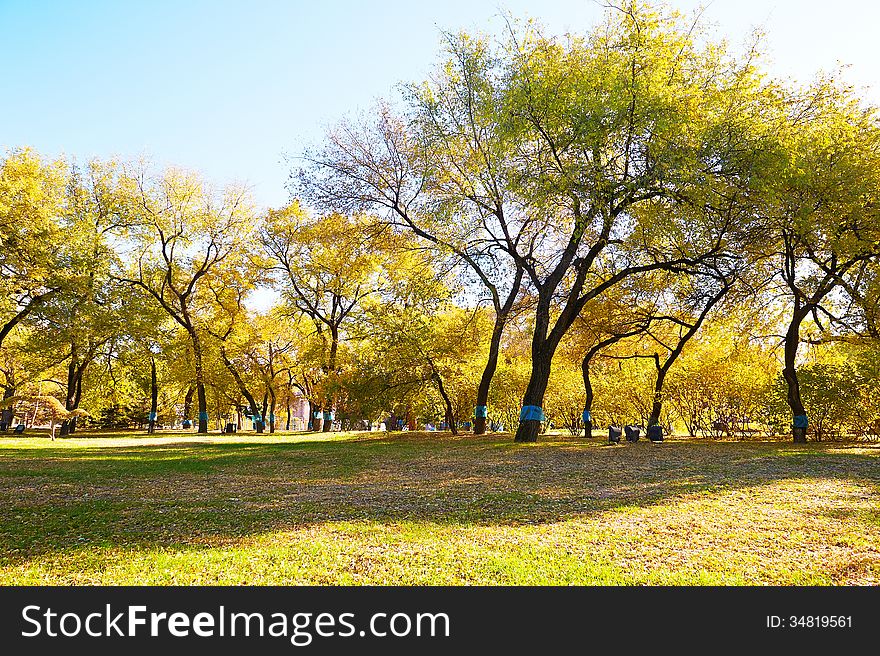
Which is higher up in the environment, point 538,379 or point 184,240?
point 184,240

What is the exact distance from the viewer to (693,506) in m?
6.17

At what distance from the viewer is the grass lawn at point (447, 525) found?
3820 millimetres

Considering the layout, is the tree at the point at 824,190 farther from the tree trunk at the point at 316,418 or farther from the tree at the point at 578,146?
the tree trunk at the point at 316,418

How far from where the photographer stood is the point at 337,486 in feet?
26.3

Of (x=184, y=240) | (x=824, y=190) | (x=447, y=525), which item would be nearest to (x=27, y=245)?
(x=184, y=240)

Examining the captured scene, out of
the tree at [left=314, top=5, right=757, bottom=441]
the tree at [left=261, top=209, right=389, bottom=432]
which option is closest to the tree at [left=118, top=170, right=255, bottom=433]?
the tree at [left=261, top=209, right=389, bottom=432]

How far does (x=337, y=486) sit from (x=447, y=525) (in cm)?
322

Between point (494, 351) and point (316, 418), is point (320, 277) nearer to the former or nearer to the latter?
point (316, 418)

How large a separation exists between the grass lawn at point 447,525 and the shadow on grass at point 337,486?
4 cm

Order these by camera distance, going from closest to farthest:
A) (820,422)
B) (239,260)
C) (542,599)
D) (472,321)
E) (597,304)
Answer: (542,599)
(820,422)
(597,304)
(472,321)
(239,260)

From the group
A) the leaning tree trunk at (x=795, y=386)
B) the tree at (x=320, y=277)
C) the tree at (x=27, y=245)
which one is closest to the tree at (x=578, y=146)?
the leaning tree trunk at (x=795, y=386)

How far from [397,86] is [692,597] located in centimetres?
1565

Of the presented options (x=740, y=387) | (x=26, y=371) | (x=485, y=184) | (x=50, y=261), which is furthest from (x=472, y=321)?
(x=26, y=371)

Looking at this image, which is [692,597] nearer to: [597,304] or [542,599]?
[542,599]
